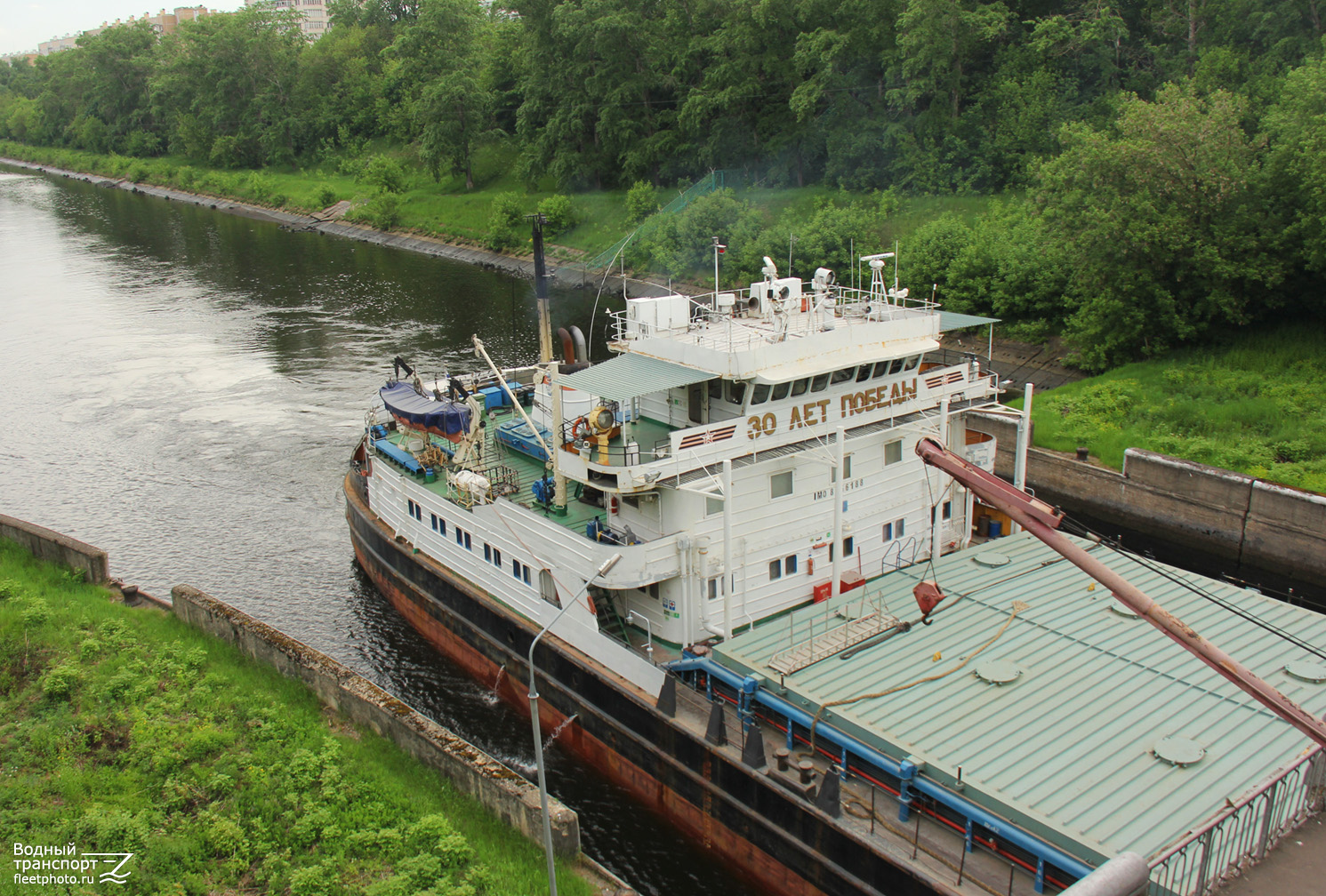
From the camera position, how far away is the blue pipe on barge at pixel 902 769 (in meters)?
14.9

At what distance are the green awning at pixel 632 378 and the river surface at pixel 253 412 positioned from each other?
29.6ft

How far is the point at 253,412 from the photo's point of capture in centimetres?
5109

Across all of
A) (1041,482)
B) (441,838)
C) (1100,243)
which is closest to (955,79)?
(1100,243)

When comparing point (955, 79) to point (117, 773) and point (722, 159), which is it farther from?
point (117, 773)

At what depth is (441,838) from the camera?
723 inches

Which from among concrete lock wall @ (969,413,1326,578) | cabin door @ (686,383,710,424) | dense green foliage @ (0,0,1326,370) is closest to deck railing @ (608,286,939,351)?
cabin door @ (686,383,710,424)

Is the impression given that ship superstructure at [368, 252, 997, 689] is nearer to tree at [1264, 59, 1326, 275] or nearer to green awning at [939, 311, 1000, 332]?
green awning at [939, 311, 1000, 332]

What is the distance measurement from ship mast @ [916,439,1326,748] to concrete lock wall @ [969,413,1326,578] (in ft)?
42.5

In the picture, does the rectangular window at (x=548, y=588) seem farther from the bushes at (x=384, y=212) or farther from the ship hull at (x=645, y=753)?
the bushes at (x=384, y=212)

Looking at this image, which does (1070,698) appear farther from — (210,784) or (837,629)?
(210,784)

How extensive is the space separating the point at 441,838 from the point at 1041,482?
88.8ft

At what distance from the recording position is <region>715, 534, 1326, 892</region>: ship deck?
15.4 m

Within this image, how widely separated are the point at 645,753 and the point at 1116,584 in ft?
33.1

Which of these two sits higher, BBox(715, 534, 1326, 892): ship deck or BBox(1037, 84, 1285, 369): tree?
BBox(1037, 84, 1285, 369): tree
